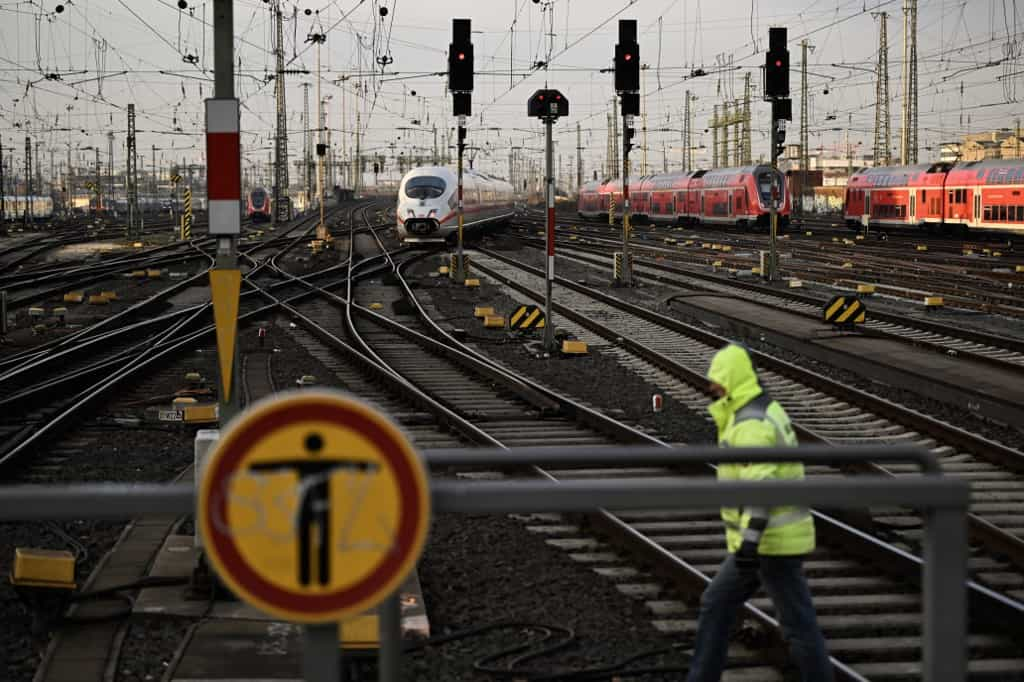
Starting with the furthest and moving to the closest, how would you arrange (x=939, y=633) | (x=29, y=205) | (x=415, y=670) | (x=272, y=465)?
(x=29, y=205)
(x=415, y=670)
(x=939, y=633)
(x=272, y=465)

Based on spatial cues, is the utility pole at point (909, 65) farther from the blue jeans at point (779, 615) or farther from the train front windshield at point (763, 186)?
the blue jeans at point (779, 615)

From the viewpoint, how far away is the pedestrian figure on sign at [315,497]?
238cm

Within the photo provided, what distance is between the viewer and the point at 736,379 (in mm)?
5180

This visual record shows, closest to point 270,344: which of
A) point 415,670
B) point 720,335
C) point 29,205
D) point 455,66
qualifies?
point 720,335

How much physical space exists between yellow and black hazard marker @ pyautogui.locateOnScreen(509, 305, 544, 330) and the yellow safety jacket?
44.8 ft

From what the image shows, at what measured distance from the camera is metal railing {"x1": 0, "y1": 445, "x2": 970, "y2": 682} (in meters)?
2.56

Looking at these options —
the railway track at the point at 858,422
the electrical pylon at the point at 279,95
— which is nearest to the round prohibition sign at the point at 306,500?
the railway track at the point at 858,422

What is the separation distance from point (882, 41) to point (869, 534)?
187ft

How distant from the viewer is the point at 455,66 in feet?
82.2

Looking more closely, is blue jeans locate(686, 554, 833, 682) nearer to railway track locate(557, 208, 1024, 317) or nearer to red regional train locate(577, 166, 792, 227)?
railway track locate(557, 208, 1024, 317)

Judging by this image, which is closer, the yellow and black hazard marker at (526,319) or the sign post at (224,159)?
the sign post at (224,159)

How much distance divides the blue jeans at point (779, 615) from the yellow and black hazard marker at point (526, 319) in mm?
13857

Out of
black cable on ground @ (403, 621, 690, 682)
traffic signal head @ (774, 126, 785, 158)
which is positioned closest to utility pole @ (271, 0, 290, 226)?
traffic signal head @ (774, 126, 785, 158)

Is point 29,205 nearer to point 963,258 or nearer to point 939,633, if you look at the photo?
point 963,258
